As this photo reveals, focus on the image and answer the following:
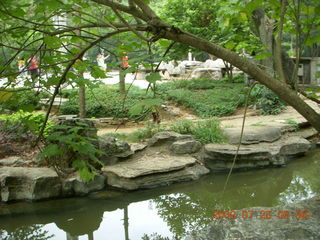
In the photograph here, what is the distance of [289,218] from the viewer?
3.04 meters

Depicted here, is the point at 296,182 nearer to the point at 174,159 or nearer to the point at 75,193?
the point at 174,159

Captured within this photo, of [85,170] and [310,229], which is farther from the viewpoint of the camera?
[310,229]

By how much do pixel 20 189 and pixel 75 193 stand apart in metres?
0.89

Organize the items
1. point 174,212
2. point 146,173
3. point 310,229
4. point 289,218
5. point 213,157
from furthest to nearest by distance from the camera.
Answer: point 213,157 < point 146,173 < point 174,212 < point 289,218 < point 310,229

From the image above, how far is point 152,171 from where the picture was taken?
20.6ft

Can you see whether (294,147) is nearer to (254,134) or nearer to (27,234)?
(254,134)

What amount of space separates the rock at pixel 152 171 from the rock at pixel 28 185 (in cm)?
99

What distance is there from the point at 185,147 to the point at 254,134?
1606mm

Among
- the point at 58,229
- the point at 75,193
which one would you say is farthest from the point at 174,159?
the point at 58,229

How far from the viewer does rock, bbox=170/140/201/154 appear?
289 inches

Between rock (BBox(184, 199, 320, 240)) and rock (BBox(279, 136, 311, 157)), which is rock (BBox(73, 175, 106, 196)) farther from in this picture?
rock (BBox(279, 136, 311, 157))

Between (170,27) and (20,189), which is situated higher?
(170,27)
